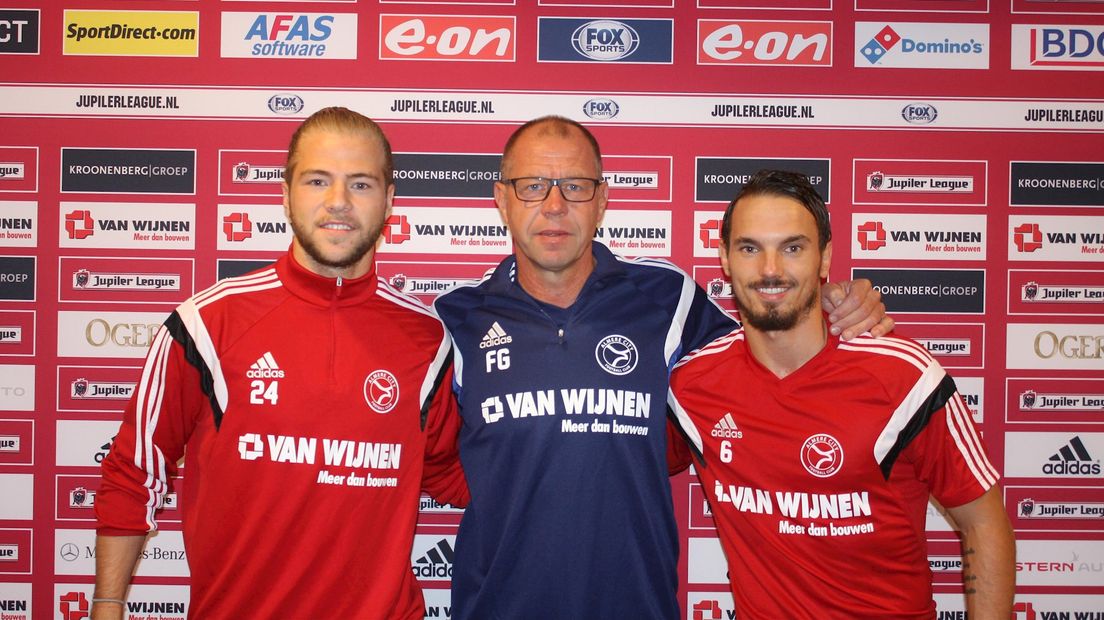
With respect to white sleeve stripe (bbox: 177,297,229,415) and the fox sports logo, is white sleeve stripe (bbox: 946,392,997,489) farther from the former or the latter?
the fox sports logo

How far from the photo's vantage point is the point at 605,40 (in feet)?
9.14

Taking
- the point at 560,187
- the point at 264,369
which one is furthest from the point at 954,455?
the point at 264,369

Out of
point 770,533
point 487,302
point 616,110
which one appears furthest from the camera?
point 616,110

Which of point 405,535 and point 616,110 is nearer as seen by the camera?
point 405,535

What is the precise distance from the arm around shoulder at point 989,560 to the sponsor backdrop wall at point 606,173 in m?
0.97

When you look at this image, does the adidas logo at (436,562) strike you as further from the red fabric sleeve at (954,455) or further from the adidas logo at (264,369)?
the red fabric sleeve at (954,455)

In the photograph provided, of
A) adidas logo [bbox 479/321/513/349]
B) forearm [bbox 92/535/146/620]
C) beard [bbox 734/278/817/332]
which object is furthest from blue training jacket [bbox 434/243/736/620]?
forearm [bbox 92/535/146/620]

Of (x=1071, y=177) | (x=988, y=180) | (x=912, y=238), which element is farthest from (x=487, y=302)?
(x=1071, y=177)

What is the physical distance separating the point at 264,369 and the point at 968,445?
68.3 inches

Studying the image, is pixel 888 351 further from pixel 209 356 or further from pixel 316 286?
pixel 209 356

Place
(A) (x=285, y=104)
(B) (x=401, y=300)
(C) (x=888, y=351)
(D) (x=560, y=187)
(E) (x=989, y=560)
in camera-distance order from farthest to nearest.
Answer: (A) (x=285, y=104) < (B) (x=401, y=300) < (D) (x=560, y=187) < (C) (x=888, y=351) < (E) (x=989, y=560)

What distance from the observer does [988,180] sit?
2.81 m

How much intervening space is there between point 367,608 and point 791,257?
4.49 ft

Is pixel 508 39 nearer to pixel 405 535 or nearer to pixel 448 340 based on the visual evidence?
pixel 448 340
